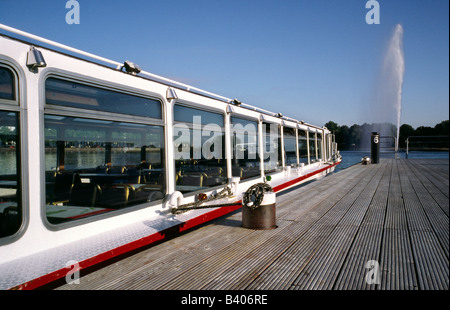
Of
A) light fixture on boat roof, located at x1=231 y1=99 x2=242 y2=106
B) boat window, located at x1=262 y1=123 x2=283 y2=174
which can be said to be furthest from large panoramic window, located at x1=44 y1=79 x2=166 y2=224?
boat window, located at x1=262 y1=123 x2=283 y2=174

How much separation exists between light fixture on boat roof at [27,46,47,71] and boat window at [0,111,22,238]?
426 millimetres

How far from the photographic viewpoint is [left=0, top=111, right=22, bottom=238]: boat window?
8.18ft

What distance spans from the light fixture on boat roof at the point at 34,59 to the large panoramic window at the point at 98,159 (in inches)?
7.8

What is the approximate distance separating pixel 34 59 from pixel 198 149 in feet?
9.82

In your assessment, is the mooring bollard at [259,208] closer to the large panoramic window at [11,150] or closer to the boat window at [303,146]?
the large panoramic window at [11,150]

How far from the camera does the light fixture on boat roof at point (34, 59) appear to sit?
99.0 inches

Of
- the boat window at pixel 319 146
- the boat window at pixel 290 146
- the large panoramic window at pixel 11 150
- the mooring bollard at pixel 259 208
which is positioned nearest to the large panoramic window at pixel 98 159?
the large panoramic window at pixel 11 150

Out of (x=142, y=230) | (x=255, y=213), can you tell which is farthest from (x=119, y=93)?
(x=255, y=213)

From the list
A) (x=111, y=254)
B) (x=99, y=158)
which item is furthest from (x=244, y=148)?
(x=111, y=254)

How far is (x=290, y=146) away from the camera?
9.34m

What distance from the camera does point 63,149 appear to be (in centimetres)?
542

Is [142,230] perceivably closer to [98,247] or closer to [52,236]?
[98,247]

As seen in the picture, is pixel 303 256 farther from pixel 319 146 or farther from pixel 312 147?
pixel 319 146

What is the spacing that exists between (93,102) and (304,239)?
9.67 ft
